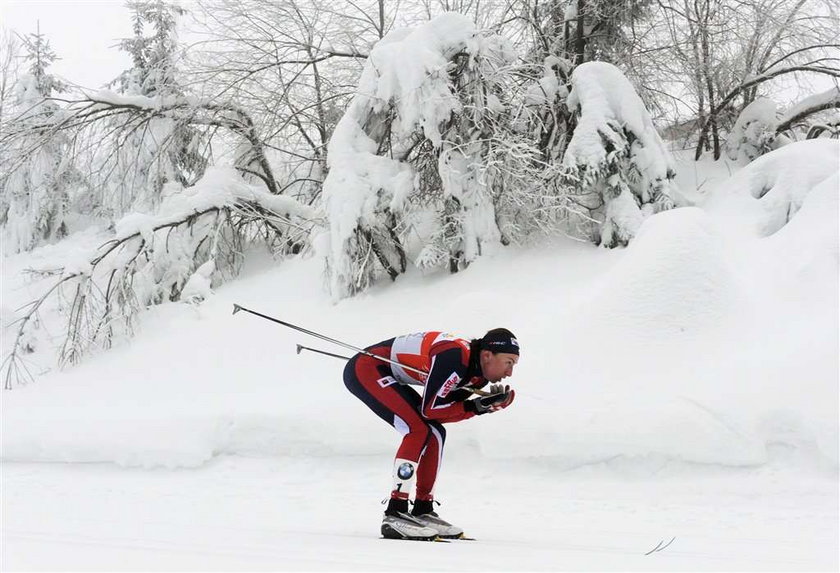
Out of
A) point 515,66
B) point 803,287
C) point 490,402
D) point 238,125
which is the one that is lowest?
point 490,402

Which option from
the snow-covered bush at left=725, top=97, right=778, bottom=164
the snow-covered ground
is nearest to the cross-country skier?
the snow-covered ground

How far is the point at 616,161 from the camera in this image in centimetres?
979

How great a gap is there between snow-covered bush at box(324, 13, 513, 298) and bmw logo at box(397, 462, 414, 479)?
18.7 ft

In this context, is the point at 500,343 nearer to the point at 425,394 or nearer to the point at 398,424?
the point at 425,394

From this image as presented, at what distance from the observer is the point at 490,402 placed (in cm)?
429

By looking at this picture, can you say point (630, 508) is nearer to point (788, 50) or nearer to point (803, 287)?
point (803, 287)

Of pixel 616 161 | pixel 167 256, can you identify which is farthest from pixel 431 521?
pixel 167 256

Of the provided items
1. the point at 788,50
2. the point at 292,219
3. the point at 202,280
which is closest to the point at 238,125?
the point at 292,219

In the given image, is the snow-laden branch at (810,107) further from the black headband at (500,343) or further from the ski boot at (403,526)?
the ski boot at (403,526)

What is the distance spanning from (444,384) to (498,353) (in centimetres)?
35

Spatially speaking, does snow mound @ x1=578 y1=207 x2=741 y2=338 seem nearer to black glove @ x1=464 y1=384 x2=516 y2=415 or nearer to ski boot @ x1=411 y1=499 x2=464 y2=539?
black glove @ x1=464 y1=384 x2=516 y2=415

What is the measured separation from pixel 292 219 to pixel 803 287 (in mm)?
7481

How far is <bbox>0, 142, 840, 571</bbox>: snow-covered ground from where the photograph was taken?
4570 millimetres

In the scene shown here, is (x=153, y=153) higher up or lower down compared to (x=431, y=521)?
higher up
